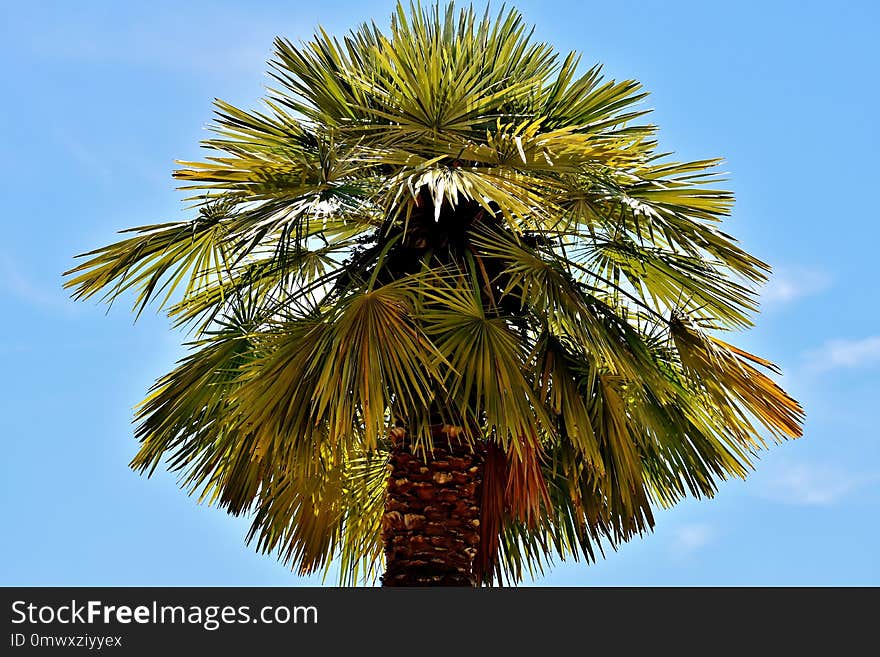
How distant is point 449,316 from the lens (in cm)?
720

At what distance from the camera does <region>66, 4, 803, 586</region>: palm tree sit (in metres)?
7.07

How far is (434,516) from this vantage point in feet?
24.6

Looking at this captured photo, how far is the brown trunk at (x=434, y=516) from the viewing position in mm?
7441

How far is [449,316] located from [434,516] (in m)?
1.36

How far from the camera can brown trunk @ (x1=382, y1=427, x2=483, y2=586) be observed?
7.44m

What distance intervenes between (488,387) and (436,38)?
2954 mm

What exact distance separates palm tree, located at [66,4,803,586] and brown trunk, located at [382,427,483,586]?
1cm

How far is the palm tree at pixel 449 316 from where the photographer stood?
7.07 meters

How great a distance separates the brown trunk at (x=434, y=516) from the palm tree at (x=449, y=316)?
1cm
